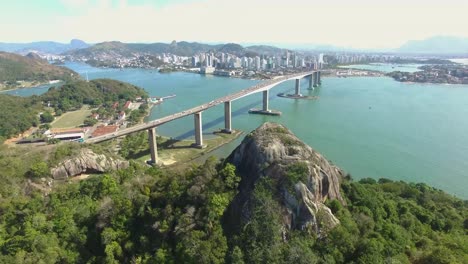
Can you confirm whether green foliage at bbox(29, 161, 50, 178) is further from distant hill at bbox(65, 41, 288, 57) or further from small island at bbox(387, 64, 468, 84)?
distant hill at bbox(65, 41, 288, 57)

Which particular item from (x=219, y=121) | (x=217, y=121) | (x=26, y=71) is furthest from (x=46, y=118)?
(x=26, y=71)

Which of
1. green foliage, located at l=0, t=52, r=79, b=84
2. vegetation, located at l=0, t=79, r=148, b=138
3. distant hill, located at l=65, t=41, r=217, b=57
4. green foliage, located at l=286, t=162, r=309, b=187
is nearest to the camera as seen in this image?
green foliage, located at l=286, t=162, r=309, b=187

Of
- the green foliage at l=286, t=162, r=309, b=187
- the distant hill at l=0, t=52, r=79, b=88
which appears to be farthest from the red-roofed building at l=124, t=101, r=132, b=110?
the distant hill at l=0, t=52, r=79, b=88

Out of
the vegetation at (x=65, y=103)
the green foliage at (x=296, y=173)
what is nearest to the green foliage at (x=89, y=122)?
the vegetation at (x=65, y=103)

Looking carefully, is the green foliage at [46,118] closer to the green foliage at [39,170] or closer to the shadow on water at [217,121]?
the shadow on water at [217,121]

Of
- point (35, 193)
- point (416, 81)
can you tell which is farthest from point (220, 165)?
point (416, 81)

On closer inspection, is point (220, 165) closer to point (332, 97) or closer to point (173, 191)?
point (173, 191)

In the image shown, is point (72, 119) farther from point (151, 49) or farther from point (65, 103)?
point (151, 49)
